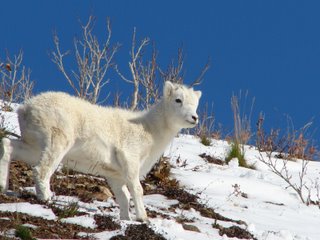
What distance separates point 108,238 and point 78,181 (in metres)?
3.56

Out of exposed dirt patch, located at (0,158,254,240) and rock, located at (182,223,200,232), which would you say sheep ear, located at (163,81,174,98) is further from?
rock, located at (182,223,200,232)

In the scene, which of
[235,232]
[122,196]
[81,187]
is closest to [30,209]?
[122,196]

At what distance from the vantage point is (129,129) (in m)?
10.1

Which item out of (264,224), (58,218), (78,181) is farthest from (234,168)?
(58,218)

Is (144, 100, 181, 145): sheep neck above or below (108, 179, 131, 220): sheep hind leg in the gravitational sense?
above

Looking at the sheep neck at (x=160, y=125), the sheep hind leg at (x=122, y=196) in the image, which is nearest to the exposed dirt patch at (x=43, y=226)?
the sheep hind leg at (x=122, y=196)

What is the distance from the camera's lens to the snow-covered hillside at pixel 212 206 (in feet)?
28.1

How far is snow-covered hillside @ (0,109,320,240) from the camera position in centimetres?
858

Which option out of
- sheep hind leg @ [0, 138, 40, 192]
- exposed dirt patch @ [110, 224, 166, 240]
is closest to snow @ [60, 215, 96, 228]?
exposed dirt patch @ [110, 224, 166, 240]

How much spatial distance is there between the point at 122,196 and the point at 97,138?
2.91 ft

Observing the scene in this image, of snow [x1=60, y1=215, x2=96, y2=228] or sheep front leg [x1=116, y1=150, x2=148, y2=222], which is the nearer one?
snow [x1=60, y1=215, x2=96, y2=228]

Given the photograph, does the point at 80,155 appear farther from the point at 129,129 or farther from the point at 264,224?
the point at 264,224

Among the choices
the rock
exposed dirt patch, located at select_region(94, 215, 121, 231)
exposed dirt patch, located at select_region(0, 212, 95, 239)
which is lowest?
exposed dirt patch, located at select_region(0, 212, 95, 239)

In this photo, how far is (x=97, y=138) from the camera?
9.60 m
